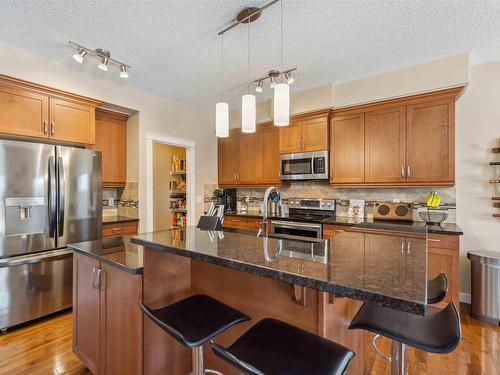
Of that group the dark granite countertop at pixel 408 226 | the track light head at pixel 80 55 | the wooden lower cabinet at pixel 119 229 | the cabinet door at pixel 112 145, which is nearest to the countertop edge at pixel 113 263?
the wooden lower cabinet at pixel 119 229

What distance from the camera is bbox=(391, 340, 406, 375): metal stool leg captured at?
3.77 ft

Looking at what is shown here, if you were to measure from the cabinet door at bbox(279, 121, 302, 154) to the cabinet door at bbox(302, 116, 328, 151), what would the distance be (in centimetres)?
8

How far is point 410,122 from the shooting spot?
2.96 m

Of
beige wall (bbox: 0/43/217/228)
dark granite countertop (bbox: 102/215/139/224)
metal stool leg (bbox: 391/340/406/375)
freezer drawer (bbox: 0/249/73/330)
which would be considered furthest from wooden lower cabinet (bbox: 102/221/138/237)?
metal stool leg (bbox: 391/340/406/375)

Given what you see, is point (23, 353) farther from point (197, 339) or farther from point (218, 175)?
point (218, 175)

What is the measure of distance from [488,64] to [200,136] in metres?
3.82

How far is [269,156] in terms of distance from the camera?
4109 millimetres

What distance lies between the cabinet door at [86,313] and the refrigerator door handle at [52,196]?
3.53 ft

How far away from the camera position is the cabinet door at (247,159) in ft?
14.0

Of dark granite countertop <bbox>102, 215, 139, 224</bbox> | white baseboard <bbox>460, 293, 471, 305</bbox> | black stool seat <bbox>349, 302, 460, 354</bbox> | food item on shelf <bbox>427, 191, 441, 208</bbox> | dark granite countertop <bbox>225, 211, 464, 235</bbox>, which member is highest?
food item on shelf <bbox>427, 191, 441, 208</bbox>

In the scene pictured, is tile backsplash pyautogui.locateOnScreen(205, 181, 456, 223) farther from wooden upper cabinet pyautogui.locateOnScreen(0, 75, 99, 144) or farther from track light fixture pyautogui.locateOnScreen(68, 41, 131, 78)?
track light fixture pyautogui.locateOnScreen(68, 41, 131, 78)

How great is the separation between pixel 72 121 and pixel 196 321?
284 centimetres

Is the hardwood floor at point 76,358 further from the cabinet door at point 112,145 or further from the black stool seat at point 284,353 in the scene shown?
the cabinet door at point 112,145

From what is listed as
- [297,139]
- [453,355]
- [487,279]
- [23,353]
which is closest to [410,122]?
[297,139]
